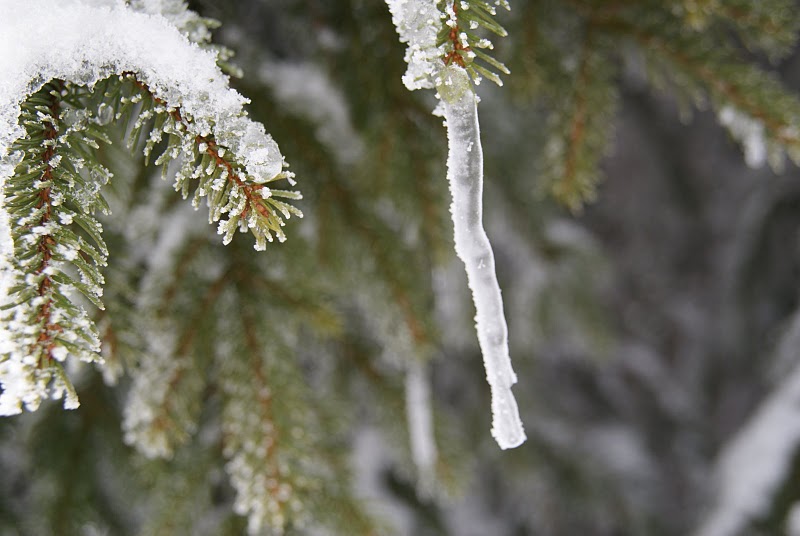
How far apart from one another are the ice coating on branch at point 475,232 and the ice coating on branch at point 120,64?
6.3 inches

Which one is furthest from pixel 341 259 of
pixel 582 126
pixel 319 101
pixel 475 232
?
pixel 475 232

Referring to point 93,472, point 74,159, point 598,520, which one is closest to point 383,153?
point 74,159

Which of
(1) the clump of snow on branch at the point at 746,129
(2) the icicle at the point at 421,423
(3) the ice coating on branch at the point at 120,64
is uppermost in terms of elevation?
(1) the clump of snow on branch at the point at 746,129

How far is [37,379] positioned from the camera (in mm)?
505

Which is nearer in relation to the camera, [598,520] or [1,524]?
[1,524]

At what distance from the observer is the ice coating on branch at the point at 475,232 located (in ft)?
1.76

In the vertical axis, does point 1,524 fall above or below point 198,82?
below

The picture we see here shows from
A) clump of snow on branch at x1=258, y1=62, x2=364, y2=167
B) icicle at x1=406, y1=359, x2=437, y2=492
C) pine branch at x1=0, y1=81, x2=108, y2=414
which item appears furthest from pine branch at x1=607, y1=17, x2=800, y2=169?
pine branch at x1=0, y1=81, x2=108, y2=414

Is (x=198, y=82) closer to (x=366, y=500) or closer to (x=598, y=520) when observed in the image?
(x=366, y=500)

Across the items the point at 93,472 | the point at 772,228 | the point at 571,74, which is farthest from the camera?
the point at 772,228

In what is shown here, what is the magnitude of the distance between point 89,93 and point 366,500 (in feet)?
3.03

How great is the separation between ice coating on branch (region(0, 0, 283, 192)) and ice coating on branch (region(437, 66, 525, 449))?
0.16 meters

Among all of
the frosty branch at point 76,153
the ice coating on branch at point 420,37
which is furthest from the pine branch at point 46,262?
the ice coating on branch at point 420,37

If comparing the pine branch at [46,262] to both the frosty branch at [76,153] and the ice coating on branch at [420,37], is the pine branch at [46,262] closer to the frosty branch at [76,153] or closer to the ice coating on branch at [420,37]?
the frosty branch at [76,153]
